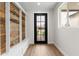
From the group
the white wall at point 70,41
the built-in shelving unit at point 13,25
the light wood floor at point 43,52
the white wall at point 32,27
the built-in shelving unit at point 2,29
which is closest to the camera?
the built-in shelving unit at point 2,29

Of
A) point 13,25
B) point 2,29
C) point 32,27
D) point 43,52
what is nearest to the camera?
point 2,29

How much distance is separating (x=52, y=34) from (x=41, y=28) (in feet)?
2.39

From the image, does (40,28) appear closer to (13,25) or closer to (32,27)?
(32,27)

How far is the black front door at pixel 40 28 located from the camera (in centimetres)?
785

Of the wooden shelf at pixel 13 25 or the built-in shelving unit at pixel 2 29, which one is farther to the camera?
the wooden shelf at pixel 13 25

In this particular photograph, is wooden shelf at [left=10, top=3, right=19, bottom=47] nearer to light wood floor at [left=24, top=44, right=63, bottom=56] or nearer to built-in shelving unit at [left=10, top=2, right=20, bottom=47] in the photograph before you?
built-in shelving unit at [left=10, top=2, right=20, bottom=47]

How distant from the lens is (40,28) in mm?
7863

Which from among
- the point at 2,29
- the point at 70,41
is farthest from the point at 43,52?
the point at 2,29

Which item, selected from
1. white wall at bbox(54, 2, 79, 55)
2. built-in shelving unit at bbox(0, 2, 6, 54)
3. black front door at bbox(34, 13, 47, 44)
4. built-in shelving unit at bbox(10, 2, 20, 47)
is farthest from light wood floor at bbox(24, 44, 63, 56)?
built-in shelving unit at bbox(0, 2, 6, 54)

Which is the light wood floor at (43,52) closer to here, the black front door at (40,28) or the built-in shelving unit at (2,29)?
the black front door at (40,28)

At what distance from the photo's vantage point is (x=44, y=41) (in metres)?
7.93

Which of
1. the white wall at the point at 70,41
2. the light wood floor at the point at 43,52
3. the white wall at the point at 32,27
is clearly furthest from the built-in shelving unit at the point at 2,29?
the white wall at the point at 32,27

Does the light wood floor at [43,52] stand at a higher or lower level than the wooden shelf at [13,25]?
lower

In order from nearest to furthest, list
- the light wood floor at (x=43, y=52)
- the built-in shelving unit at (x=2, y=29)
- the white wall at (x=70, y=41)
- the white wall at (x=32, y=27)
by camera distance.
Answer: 1. the built-in shelving unit at (x=2, y=29)
2. the white wall at (x=70, y=41)
3. the light wood floor at (x=43, y=52)
4. the white wall at (x=32, y=27)
